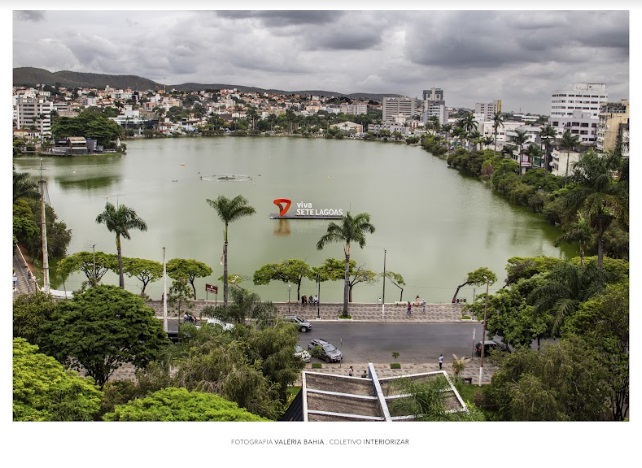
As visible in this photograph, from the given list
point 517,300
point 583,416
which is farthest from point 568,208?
point 583,416

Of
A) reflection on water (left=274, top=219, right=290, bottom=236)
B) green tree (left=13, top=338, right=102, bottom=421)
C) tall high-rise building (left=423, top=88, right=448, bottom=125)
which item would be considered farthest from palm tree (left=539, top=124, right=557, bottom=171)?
tall high-rise building (left=423, top=88, right=448, bottom=125)

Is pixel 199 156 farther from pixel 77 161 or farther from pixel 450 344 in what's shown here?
pixel 450 344

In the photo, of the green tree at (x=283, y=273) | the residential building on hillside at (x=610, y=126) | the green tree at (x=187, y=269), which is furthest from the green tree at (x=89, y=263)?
the residential building on hillside at (x=610, y=126)

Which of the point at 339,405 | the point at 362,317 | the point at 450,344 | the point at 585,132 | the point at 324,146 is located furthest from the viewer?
the point at 324,146

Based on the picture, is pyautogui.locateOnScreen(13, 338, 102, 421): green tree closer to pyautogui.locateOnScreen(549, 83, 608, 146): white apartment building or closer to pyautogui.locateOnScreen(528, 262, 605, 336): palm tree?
pyautogui.locateOnScreen(528, 262, 605, 336): palm tree

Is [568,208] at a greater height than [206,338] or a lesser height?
greater

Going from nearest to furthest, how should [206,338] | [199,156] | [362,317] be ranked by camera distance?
[206,338], [362,317], [199,156]
